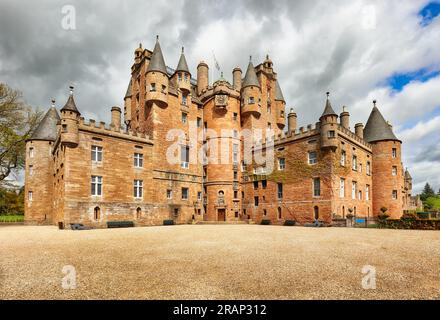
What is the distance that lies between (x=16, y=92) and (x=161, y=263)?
3685cm

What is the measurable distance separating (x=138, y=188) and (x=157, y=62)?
60.3ft

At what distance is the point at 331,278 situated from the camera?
762cm

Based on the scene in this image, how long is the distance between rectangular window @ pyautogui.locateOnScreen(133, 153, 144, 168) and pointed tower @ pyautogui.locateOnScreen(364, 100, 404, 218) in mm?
34888

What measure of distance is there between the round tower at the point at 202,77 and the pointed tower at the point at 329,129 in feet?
71.4

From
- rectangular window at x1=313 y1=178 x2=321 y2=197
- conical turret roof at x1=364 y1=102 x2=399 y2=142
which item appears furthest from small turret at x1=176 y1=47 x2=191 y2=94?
conical turret roof at x1=364 y1=102 x2=399 y2=142

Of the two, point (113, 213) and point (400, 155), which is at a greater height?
point (400, 155)

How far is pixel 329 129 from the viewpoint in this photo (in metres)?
30.1

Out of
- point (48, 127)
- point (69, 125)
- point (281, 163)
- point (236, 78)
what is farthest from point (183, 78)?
point (48, 127)

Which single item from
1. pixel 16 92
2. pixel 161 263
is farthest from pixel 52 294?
pixel 16 92

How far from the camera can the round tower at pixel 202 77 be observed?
144ft

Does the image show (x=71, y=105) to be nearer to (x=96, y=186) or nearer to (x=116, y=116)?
(x=96, y=186)

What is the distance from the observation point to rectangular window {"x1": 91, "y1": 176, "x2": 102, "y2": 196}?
28500 millimetres

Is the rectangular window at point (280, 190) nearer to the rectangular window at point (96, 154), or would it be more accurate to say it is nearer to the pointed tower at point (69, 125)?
the rectangular window at point (96, 154)
